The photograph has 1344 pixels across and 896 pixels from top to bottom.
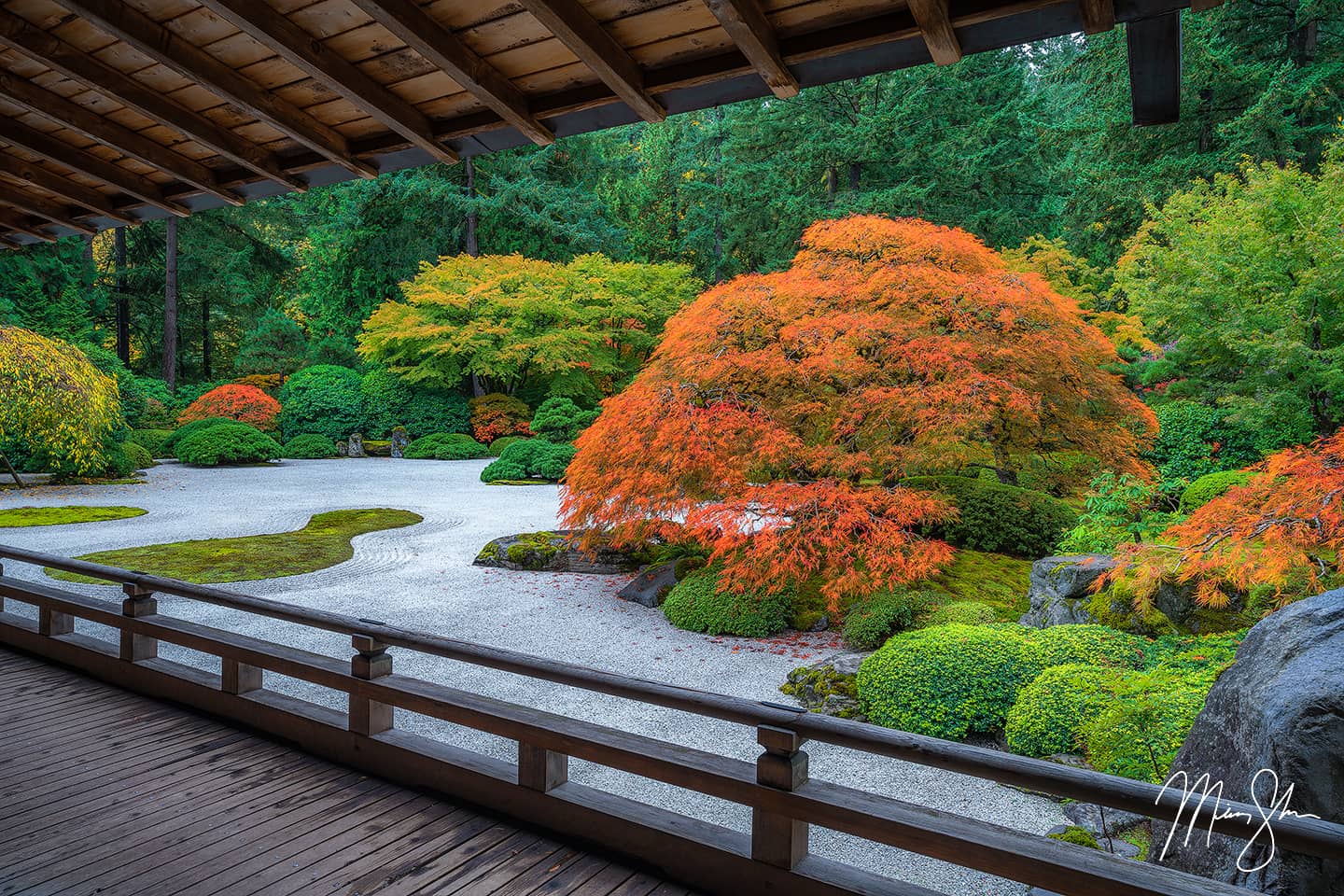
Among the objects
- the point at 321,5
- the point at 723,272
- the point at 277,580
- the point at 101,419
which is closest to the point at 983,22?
the point at 321,5

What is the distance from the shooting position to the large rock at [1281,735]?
6.33 feet

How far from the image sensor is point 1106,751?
3.50 metres

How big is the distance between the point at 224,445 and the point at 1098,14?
1906 centimetres

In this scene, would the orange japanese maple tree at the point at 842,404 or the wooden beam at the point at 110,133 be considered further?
the orange japanese maple tree at the point at 842,404

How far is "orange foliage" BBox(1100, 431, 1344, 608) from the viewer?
3758 millimetres

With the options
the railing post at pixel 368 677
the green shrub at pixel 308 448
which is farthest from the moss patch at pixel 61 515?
the railing post at pixel 368 677

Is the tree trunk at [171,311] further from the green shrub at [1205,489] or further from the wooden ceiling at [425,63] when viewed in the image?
the green shrub at [1205,489]

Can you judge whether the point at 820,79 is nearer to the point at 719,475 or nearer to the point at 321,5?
the point at 321,5

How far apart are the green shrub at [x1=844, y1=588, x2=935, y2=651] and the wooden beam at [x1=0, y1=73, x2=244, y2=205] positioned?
→ 4.86m

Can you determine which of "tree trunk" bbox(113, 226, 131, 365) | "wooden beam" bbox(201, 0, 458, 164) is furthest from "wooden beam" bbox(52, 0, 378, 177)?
"tree trunk" bbox(113, 226, 131, 365)

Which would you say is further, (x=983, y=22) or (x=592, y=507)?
(x=592, y=507)

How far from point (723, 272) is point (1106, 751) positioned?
874 inches

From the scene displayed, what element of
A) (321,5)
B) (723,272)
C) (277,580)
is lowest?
(277,580)
